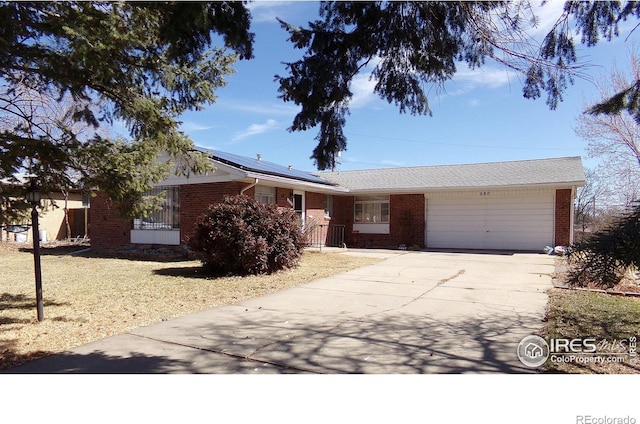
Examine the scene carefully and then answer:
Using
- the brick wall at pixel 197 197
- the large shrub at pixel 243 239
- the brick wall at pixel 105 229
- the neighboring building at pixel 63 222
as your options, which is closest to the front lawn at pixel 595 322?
the large shrub at pixel 243 239

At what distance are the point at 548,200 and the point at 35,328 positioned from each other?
650 inches

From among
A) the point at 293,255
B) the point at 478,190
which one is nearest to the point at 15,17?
the point at 293,255

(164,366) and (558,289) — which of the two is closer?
(164,366)

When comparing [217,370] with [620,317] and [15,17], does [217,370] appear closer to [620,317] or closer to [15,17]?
[15,17]

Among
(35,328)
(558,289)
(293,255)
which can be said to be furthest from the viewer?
(293,255)

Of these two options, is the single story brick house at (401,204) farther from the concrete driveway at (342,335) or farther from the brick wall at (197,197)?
the concrete driveway at (342,335)

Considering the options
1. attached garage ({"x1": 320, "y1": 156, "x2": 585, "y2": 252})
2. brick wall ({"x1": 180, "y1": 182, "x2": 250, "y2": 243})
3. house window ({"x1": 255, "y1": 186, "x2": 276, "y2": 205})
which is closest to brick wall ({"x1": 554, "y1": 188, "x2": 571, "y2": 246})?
attached garage ({"x1": 320, "y1": 156, "x2": 585, "y2": 252})

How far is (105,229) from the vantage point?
658 inches

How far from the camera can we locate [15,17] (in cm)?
479

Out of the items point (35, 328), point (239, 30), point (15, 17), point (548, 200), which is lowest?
point (35, 328)

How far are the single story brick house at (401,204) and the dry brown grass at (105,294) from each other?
2620 mm

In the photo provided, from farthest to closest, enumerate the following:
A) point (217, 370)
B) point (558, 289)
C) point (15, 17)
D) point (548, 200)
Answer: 1. point (548, 200)
2. point (558, 289)
3. point (15, 17)
4. point (217, 370)

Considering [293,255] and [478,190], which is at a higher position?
[478,190]

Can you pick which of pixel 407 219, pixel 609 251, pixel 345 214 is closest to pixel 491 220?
pixel 407 219
